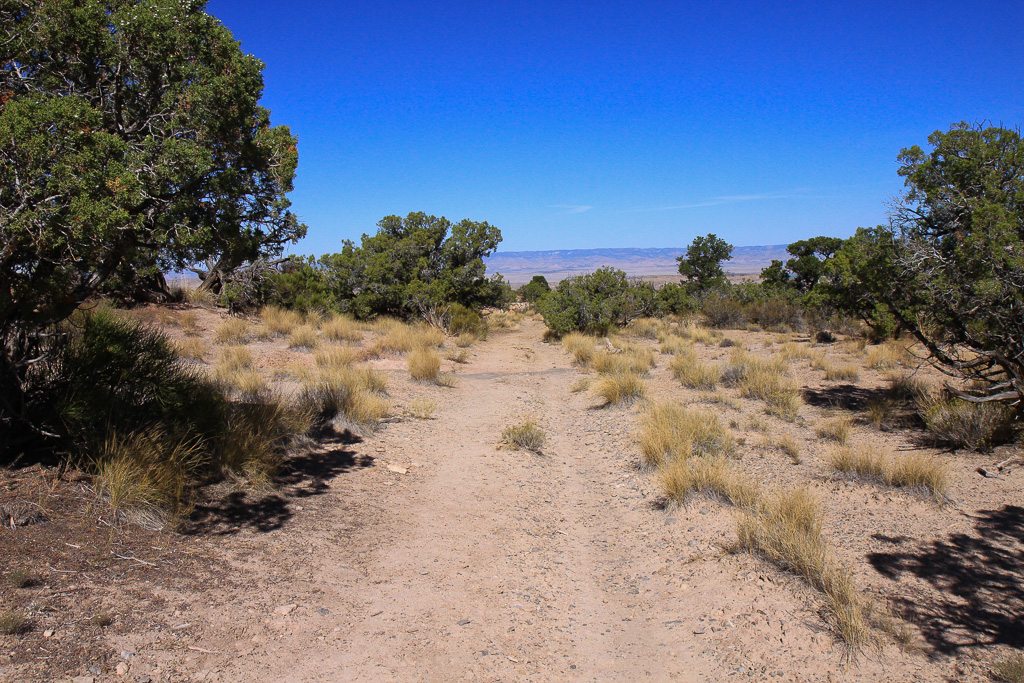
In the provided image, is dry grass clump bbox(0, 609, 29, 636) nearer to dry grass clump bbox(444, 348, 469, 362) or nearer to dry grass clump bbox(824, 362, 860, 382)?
dry grass clump bbox(444, 348, 469, 362)

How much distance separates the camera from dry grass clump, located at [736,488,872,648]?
11.8ft

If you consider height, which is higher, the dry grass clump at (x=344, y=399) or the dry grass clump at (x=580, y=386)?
the dry grass clump at (x=344, y=399)

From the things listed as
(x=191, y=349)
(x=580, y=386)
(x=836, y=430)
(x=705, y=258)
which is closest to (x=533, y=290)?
(x=705, y=258)

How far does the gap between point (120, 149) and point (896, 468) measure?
24.9 feet

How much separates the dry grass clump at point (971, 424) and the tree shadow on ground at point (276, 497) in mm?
7137

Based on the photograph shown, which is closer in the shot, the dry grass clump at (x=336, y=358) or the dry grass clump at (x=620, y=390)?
the dry grass clump at (x=620, y=390)

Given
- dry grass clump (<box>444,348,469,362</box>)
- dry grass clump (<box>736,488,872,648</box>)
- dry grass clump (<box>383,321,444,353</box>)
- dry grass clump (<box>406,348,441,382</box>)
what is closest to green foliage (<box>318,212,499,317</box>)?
dry grass clump (<box>383,321,444,353</box>)

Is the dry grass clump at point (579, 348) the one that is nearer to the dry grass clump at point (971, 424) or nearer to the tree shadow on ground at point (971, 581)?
the dry grass clump at point (971, 424)

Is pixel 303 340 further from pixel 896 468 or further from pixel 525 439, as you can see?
pixel 896 468

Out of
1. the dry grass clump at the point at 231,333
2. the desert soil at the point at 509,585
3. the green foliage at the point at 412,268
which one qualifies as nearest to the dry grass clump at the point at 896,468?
the desert soil at the point at 509,585

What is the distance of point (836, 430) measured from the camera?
7.77 m

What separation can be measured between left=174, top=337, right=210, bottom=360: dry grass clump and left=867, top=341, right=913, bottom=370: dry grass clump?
15.0 m

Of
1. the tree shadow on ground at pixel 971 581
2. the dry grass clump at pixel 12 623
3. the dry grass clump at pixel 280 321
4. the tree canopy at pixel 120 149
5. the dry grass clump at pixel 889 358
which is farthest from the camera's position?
the dry grass clump at pixel 280 321

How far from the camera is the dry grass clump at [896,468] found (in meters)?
5.51
